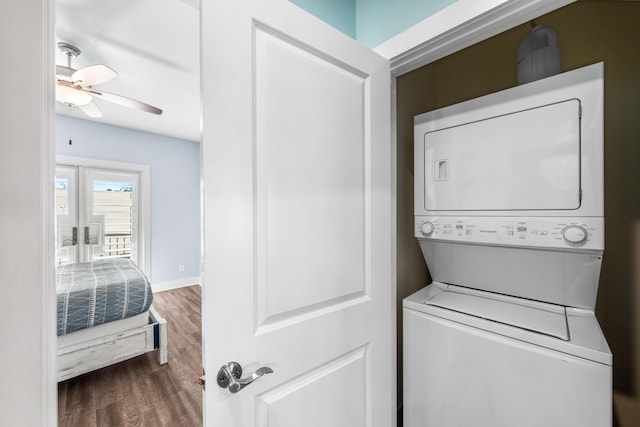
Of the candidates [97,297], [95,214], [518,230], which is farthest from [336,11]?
[95,214]

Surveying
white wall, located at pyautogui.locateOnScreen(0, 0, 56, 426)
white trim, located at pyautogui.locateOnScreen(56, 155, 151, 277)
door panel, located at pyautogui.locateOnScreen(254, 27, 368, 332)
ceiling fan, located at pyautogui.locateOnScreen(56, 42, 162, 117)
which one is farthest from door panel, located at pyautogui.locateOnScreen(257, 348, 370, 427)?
white trim, located at pyautogui.locateOnScreen(56, 155, 151, 277)

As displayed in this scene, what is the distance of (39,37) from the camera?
578 mm

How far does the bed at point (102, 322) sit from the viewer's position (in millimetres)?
2078

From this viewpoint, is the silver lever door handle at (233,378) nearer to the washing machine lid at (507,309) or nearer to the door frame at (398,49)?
the door frame at (398,49)

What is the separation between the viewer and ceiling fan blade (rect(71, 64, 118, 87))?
1859 mm

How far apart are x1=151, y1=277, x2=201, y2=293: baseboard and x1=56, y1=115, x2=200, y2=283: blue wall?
51mm

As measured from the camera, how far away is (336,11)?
121 centimetres

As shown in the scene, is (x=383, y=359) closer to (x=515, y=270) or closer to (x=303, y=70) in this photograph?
(x=515, y=270)

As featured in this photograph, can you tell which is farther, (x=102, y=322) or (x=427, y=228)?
(x=102, y=322)

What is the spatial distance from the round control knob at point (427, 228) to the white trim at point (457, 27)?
2.54 ft

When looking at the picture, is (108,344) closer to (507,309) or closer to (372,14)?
(507,309)

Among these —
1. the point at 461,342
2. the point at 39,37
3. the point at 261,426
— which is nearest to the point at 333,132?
the point at 39,37

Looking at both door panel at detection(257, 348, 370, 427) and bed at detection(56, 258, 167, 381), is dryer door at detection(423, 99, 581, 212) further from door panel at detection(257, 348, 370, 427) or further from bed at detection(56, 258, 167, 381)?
bed at detection(56, 258, 167, 381)

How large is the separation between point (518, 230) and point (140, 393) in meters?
2.74
